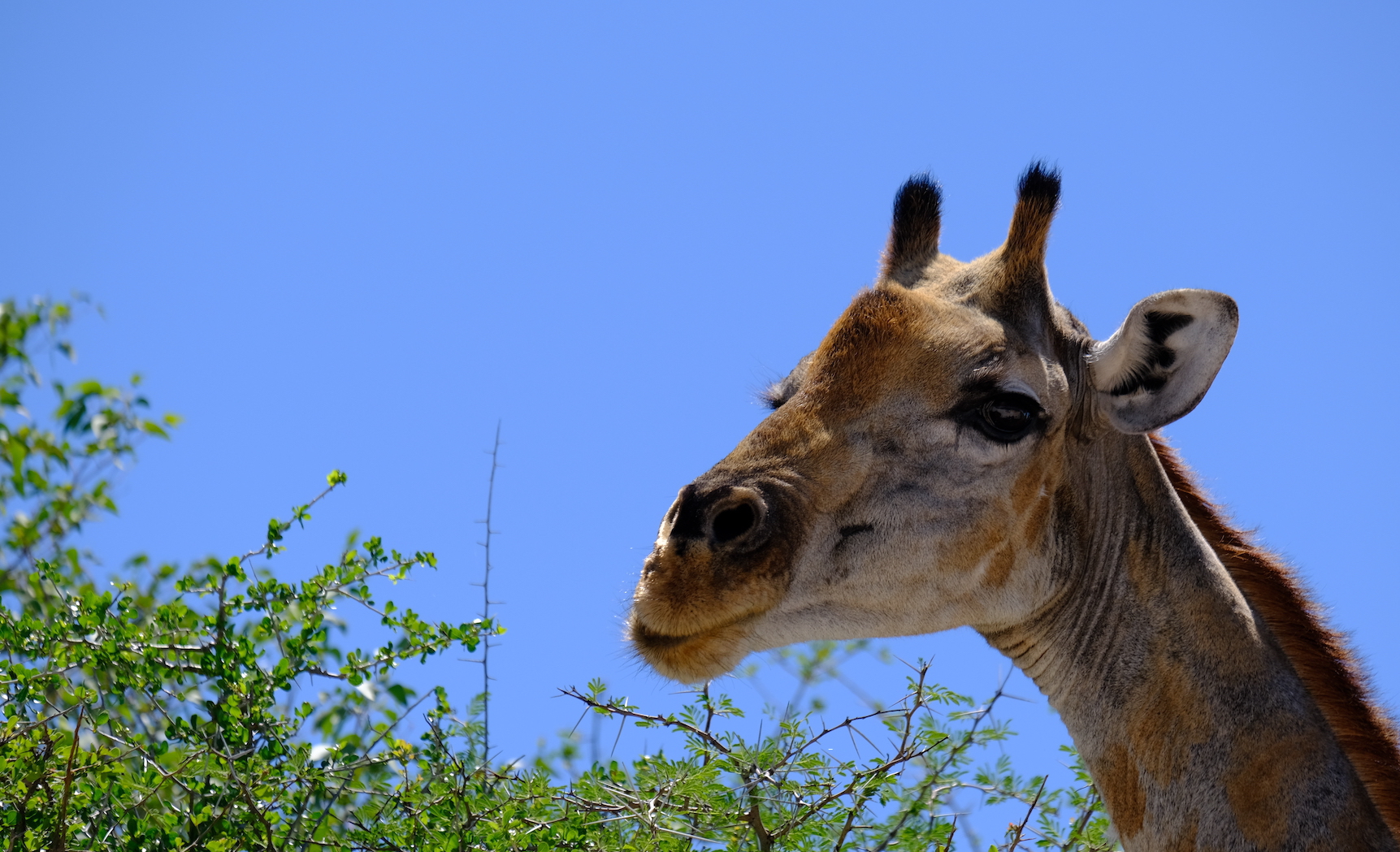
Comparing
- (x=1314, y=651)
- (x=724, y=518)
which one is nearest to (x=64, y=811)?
(x=724, y=518)

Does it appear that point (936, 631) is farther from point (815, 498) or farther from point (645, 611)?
point (645, 611)

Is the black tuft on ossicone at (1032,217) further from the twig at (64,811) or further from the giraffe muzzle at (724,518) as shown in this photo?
the twig at (64,811)

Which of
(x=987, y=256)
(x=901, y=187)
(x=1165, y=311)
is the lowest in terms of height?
(x=1165, y=311)

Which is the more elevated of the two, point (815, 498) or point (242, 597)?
point (242, 597)

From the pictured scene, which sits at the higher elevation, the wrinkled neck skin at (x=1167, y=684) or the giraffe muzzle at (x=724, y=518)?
the giraffe muzzle at (x=724, y=518)

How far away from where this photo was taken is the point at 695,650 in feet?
15.5

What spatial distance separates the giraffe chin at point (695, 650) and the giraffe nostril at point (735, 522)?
→ 30cm

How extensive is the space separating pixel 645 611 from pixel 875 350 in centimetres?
138

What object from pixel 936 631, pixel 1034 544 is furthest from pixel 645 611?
pixel 1034 544

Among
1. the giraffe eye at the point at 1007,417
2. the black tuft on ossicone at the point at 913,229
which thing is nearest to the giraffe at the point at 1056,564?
the giraffe eye at the point at 1007,417

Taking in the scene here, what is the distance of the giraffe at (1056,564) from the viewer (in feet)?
15.3

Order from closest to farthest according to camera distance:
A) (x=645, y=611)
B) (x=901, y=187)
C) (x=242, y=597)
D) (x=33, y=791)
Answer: (x=645, y=611) → (x=33, y=791) → (x=242, y=597) → (x=901, y=187)

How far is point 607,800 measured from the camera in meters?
5.59

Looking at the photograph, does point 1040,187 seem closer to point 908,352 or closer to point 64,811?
point 908,352
